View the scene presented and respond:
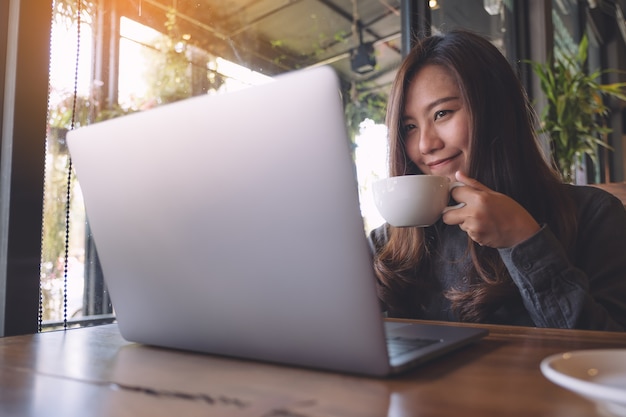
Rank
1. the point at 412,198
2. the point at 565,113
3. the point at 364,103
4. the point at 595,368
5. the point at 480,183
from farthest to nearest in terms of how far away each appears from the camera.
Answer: the point at 565,113
the point at 364,103
the point at 480,183
the point at 412,198
the point at 595,368

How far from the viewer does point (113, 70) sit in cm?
124

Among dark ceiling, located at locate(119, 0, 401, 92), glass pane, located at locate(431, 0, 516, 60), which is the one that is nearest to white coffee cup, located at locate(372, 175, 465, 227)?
dark ceiling, located at locate(119, 0, 401, 92)

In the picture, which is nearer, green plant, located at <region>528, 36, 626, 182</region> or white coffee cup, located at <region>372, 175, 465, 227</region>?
white coffee cup, located at <region>372, 175, 465, 227</region>

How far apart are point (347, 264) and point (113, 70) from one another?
102 centimetres

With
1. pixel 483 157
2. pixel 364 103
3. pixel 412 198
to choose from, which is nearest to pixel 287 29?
pixel 364 103

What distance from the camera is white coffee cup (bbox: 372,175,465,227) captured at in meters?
0.79

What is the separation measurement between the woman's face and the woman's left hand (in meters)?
0.36

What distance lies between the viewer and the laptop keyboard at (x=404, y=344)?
54 cm

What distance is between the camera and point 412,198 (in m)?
0.79

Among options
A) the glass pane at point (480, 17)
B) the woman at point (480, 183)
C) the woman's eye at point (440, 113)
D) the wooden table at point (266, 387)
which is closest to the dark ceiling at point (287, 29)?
the glass pane at point (480, 17)

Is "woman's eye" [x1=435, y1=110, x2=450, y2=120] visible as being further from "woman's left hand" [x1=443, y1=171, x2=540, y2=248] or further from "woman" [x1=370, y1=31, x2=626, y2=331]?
"woman's left hand" [x1=443, y1=171, x2=540, y2=248]

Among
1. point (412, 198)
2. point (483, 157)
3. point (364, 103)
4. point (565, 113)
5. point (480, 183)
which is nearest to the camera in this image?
point (412, 198)

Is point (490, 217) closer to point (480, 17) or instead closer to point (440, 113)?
point (440, 113)

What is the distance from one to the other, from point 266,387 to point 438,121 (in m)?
0.95
